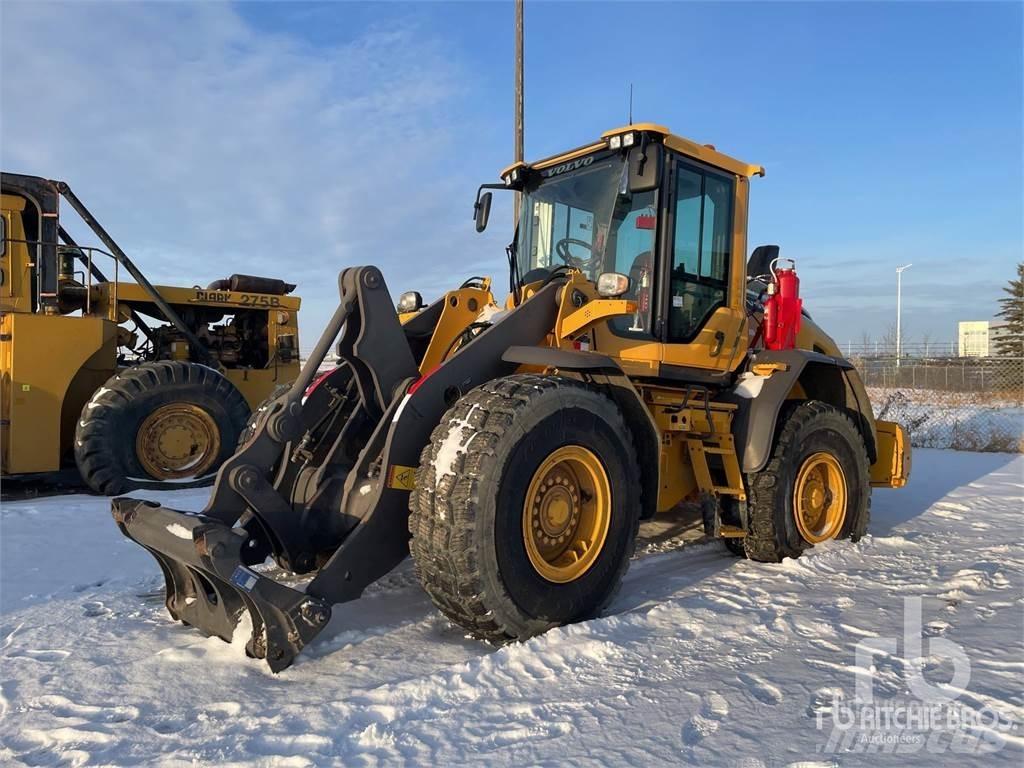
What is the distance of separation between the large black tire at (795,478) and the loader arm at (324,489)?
209cm

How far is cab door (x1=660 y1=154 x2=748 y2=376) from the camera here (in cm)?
516

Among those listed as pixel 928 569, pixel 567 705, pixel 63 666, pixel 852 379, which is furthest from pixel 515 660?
pixel 852 379

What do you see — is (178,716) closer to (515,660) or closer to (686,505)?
(515,660)

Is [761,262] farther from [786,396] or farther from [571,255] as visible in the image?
[571,255]

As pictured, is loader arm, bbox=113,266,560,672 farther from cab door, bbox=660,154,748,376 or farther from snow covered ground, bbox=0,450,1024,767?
cab door, bbox=660,154,748,376

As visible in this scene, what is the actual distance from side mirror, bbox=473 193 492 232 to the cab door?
62.4 inches

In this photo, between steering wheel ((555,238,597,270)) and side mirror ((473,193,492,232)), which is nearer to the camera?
steering wheel ((555,238,597,270))

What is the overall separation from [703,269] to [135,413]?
21.0 ft

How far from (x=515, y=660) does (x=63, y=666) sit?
2.02 metres

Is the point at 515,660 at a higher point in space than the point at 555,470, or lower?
lower

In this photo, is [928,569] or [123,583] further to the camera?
[928,569]

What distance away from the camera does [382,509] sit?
3.69 m

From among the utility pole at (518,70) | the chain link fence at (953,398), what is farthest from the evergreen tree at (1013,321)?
the utility pole at (518,70)

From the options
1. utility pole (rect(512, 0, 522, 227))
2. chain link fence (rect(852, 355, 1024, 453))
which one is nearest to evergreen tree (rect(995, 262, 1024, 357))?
chain link fence (rect(852, 355, 1024, 453))
